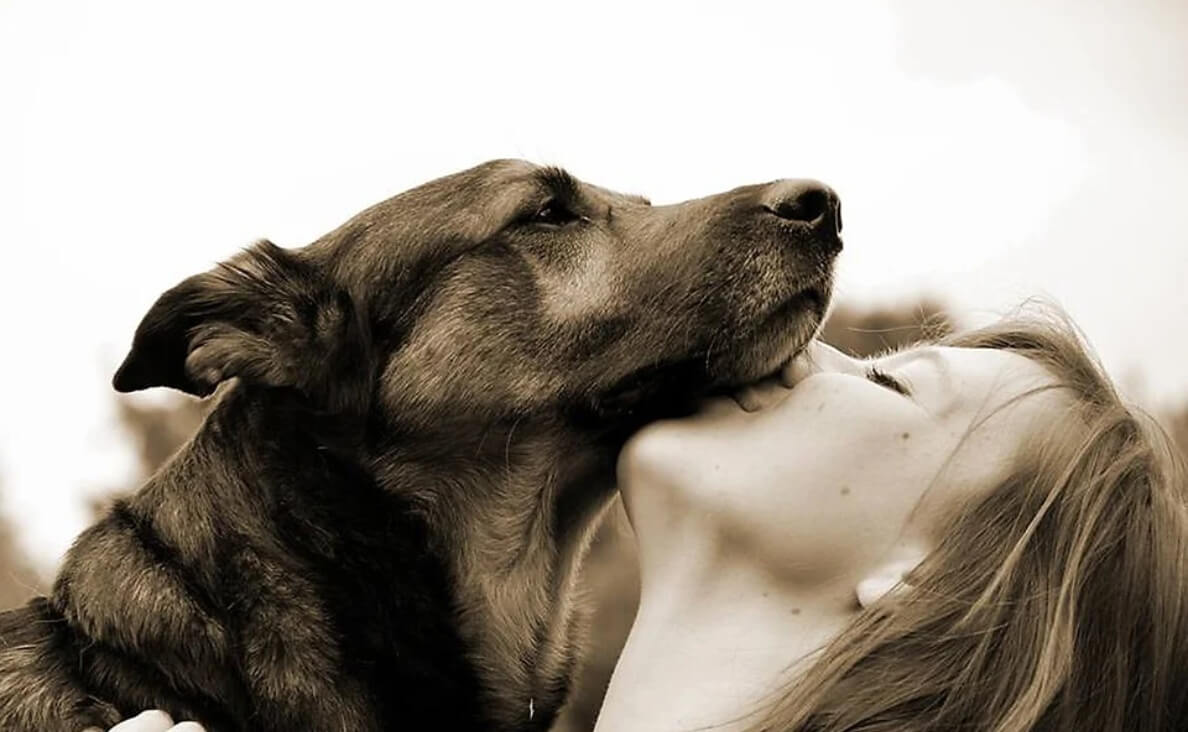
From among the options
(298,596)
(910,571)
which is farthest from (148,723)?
(910,571)

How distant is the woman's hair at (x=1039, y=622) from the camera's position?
10.4 ft

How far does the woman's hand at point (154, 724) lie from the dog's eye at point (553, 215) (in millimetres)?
1724

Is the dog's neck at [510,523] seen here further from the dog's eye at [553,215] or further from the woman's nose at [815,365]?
the dog's eye at [553,215]

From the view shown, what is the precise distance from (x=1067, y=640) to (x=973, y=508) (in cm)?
35

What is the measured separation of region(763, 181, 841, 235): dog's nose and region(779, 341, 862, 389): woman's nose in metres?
0.31

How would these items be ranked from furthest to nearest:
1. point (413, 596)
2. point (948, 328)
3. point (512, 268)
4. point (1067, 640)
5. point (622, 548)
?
point (622, 548), point (948, 328), point (512, 268), point (413, 596), point (1067, 640)

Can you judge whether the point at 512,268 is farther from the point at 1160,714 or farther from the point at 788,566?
the point at 1160,714

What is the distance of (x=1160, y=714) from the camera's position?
10.9 feet

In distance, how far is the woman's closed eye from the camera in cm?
360

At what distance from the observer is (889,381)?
3.65 m

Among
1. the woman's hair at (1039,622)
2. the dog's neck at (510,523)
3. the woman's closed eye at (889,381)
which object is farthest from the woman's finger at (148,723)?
the woman's closed eye at (889,381)

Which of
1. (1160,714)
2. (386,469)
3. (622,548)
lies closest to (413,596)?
(386,469)

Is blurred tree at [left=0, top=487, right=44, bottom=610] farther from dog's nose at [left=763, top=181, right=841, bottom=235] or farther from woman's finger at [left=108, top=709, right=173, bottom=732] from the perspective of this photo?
dog's nose at [left=763, top=181, right=841, bottom=235]

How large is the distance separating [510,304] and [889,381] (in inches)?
43.5
